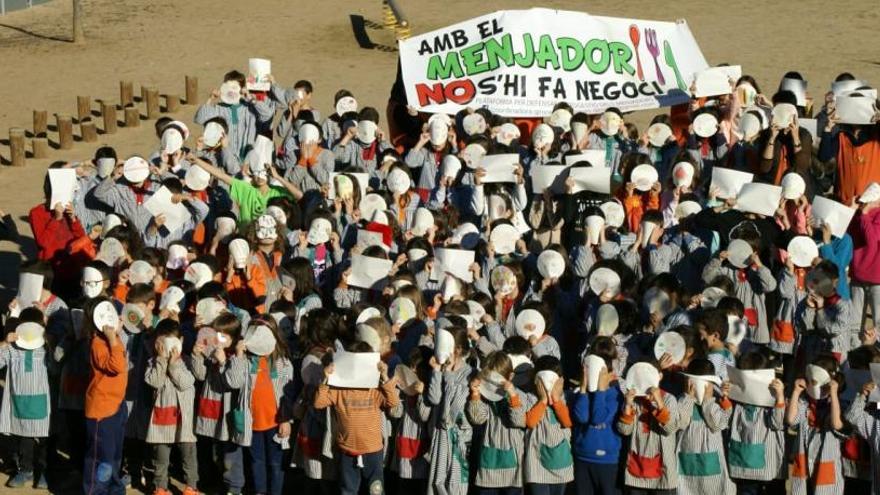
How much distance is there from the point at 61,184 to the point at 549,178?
4131 mm

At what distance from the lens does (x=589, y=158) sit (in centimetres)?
1516

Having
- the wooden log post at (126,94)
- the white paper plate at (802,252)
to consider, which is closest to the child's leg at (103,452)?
the white paper plate at (802,252)

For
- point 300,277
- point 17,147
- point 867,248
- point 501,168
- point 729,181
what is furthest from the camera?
point 17,147

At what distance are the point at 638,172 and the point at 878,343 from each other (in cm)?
298

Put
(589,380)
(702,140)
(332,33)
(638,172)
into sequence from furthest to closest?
(332,33) → (702,140) → (638,172) → (589,380)

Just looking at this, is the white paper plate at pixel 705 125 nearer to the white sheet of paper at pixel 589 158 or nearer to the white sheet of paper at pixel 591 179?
the white sheet of paper at pixel 589 158

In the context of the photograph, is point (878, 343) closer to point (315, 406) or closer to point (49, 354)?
point (315, 406)

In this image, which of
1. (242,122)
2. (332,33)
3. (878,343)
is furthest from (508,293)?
(332,33)

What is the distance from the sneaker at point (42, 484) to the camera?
1315 cm

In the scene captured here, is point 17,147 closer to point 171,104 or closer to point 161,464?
point 171,104

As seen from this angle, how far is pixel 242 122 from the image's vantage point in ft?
57.0

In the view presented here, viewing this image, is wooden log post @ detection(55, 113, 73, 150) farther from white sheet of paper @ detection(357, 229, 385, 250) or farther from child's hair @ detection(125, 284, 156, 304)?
child's hair @ detection(125, 284, 156, 304)

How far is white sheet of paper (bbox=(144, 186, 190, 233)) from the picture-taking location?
14812mm

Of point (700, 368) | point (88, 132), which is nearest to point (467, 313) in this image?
point (700, 368)
